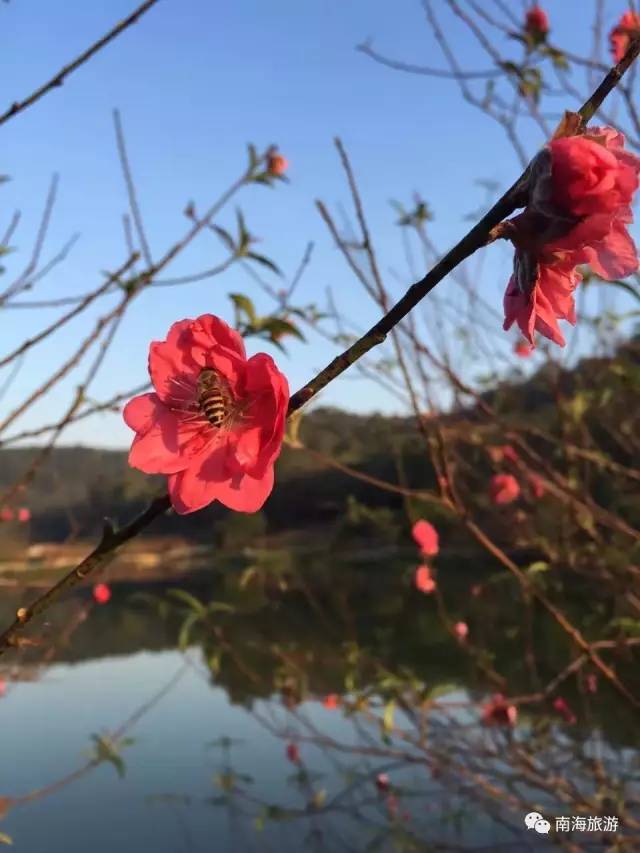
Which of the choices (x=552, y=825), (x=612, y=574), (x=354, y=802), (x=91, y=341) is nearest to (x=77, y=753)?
(x=354, y=802)

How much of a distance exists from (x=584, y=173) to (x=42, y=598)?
193mm

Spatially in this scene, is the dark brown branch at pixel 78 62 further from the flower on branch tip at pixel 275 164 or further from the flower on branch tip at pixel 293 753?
the flower on branch tip at pixel 293 753

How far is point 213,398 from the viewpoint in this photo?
0.97 feet

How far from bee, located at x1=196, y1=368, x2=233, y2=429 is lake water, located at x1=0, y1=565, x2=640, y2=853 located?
77 centimetres

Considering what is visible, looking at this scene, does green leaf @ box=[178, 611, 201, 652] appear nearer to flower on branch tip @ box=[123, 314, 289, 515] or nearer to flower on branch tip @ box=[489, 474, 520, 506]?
flower on branch tip @ box=[489, 474, 520, 506]

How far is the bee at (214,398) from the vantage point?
0.29m

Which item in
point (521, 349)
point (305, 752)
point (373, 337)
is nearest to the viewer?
point (373, 337)

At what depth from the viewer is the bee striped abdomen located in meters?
0.29

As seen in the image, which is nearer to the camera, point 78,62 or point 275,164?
point 78,62

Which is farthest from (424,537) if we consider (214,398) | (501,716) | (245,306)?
(214,398)

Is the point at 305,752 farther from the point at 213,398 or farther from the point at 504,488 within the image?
the point at 213,398

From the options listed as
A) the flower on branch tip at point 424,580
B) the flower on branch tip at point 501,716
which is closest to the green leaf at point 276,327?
the flower on branch tip at point 501,716

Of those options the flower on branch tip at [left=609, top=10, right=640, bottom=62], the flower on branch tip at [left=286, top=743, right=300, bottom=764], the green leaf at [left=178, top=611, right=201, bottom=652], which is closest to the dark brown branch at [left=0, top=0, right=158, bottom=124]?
the flower on branch tip at [left=609, top=10, right=640, bottom=62]

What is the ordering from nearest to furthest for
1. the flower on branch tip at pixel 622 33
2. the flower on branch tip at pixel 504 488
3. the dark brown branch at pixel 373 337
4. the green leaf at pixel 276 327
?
the dark brown branch at pixel 373 337 < the green leaf at pixel 276 327 < the flower on branch tip at pixel 622 33 < the flower on branch tip at pixel 504 488
